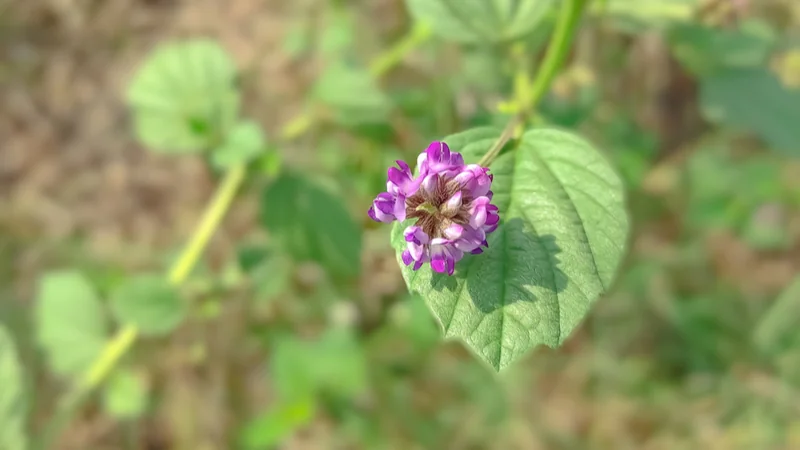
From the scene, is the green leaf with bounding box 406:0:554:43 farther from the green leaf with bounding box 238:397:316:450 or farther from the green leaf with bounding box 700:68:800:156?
the green leaf with bounding box 238:397:316:450

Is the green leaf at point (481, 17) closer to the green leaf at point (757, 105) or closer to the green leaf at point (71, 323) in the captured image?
the green leaf at point (757, 105)

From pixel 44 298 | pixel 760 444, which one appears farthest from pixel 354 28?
pixel 760 444

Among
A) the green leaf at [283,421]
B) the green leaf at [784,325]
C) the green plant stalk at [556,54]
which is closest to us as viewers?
the green plant stalk at [556,54]

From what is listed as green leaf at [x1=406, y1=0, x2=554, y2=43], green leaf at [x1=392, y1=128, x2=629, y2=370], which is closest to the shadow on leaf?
green leaf at [x1=392, y1=128, x2=629, y2=370]

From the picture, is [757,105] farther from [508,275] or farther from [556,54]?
[508,275]

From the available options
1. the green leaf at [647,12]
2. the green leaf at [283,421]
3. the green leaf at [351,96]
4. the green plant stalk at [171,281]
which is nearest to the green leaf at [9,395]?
the green plant stalk at [171,281]

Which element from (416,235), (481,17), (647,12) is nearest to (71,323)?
(481,17)

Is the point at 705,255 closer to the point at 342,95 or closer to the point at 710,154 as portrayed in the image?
the point at 710,154
